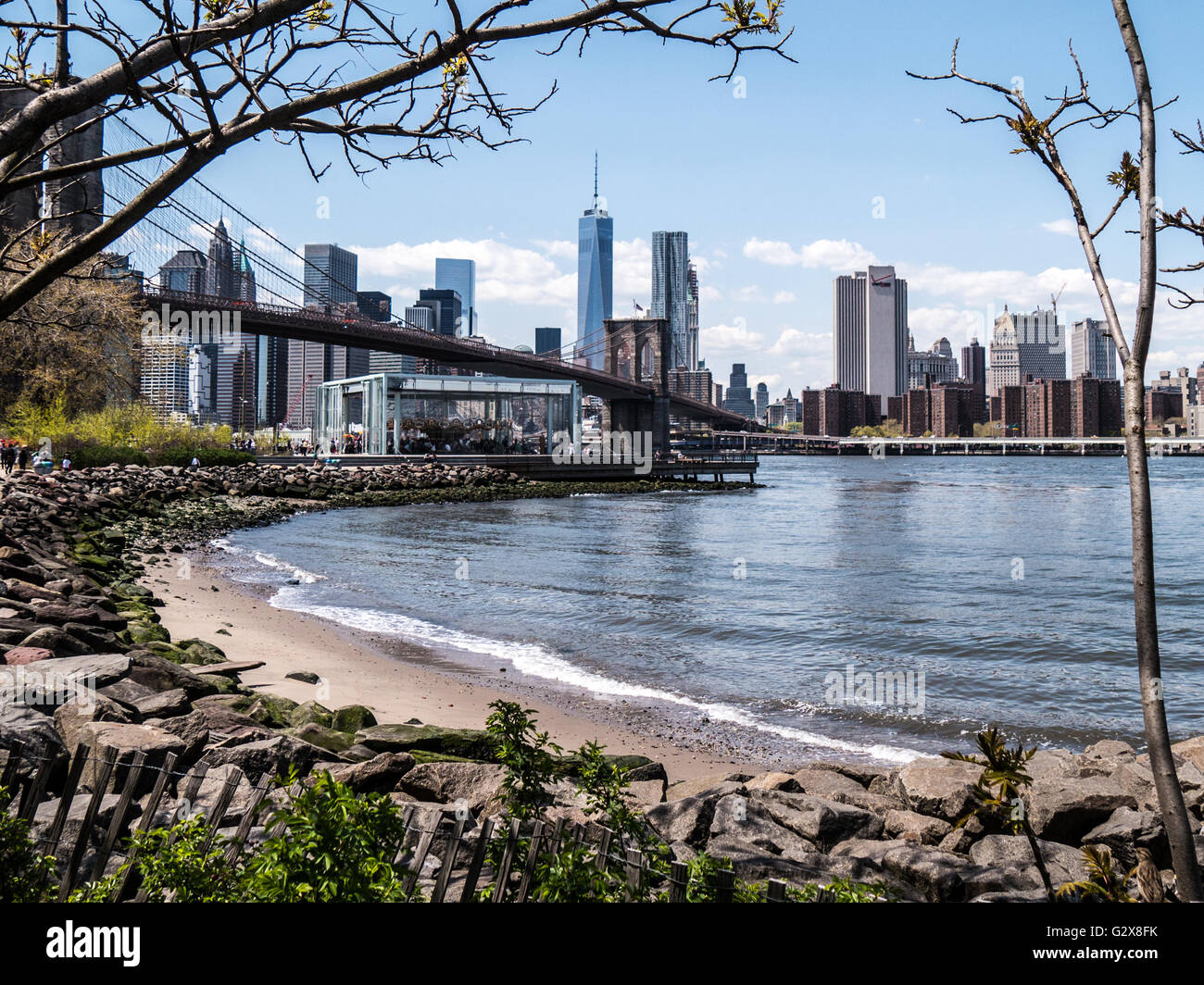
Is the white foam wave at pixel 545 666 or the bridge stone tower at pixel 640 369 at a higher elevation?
the bridge stone tower at pixel 640 369

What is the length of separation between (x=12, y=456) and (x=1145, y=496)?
3898 cm

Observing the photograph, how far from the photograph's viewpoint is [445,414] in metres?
64.8

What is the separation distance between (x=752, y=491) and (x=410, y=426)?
94.2ft

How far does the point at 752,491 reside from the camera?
2908 inches

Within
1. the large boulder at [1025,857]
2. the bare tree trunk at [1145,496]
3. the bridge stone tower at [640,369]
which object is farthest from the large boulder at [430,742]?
the bridge stone tower at [640,369]

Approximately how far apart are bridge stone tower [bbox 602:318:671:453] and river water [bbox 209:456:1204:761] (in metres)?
54.0

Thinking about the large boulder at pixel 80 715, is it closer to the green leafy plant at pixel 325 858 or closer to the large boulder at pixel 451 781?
the large boulder at pixel 451 781

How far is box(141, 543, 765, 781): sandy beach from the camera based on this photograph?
9.15 metres

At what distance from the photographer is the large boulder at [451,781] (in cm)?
560

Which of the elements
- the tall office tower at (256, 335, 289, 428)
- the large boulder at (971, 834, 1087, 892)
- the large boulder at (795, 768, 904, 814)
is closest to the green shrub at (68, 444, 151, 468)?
the large boulder at (795, 768, 904, 814)

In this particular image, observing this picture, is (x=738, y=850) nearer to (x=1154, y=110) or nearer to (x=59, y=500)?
(x=1154, y=110)

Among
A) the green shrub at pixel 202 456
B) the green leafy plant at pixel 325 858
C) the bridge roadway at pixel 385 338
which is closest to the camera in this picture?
the green leafy plant at pixel 325 858

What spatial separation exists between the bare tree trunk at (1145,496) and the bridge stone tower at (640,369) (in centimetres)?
8973

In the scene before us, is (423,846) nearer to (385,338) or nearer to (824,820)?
(824,820)
